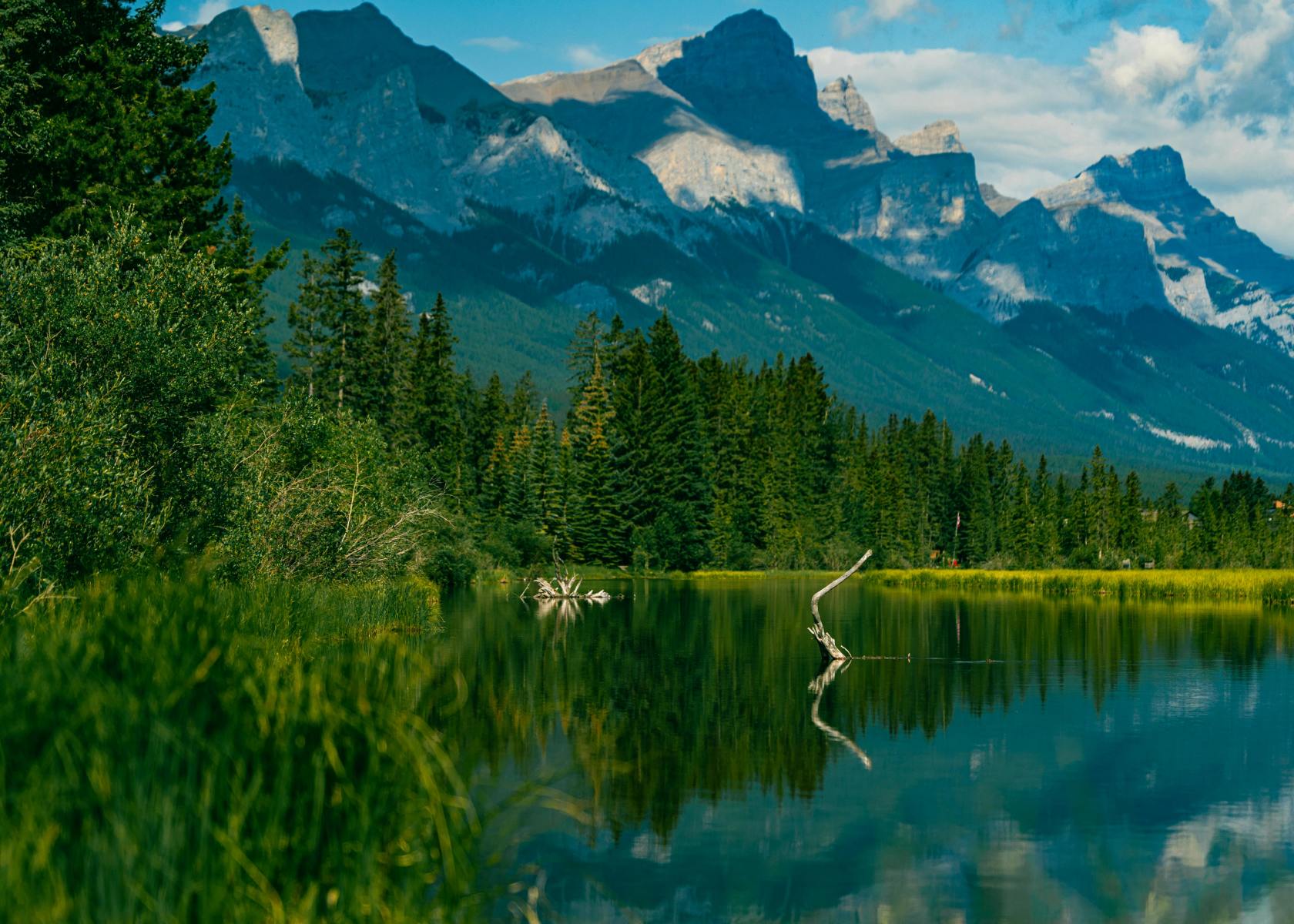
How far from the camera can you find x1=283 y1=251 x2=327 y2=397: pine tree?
7738 cm

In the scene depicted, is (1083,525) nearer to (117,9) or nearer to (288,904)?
(117,9)

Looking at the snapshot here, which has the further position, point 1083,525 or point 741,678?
point 1083,525

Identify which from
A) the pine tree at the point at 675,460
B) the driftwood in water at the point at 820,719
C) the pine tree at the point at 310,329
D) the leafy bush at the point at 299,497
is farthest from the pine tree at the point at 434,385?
the driftwood in water at the point at 820,719

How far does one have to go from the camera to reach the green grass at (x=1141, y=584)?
7212cm

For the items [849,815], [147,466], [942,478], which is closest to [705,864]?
[849,815]

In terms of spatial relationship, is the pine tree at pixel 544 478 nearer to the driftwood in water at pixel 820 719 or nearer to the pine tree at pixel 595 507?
the pine tree at pixel 595 507

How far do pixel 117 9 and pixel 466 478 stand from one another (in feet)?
206

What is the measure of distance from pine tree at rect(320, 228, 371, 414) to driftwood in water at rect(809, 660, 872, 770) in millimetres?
47234

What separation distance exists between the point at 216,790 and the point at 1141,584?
7613 centimetres

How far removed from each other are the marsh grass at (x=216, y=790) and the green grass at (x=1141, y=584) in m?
68.2

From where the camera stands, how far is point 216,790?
30.3 ft

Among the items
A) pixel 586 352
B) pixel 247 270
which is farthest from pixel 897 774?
pixel 586 352

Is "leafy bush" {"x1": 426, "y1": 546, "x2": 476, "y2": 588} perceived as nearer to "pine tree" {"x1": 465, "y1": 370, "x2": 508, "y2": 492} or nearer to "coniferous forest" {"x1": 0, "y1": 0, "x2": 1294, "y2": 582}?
"coniferous forest" {"x1": 0, "y1": 0, "x2": 1294, "y2": 582}

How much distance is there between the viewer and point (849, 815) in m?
19.5
